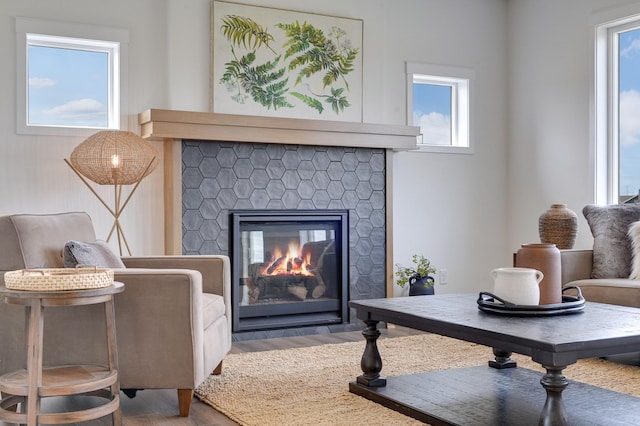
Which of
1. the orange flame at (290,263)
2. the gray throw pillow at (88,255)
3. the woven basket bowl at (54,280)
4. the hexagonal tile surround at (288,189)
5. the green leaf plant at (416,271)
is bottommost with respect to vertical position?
the green leaf plant at (416,271)

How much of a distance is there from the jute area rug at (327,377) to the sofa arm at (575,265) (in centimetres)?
63

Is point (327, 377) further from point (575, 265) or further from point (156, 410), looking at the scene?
point (575, 265)

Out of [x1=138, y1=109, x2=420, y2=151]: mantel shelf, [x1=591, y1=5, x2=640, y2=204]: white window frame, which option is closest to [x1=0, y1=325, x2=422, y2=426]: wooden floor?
[x1=138, y1=109, x2=420, y2=151]: mantel shelf

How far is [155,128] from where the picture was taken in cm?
456

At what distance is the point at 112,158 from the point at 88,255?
1.34 metres

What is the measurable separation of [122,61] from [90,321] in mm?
2425

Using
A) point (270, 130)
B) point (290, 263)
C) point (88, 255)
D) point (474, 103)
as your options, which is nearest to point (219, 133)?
point (270, 130)

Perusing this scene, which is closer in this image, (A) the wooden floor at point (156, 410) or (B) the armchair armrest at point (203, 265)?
(A) the wooden floor at point (156, 410)

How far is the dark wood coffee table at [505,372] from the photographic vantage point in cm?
230

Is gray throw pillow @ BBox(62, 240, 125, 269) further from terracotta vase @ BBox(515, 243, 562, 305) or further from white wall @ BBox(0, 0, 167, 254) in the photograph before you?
terracotta vase @ BBox(515, 243, 562, 305)

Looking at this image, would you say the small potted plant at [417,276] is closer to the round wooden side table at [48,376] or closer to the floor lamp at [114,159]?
the floor lamp at [114,159]

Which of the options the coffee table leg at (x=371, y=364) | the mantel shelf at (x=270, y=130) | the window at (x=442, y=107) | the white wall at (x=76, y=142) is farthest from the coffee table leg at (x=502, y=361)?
the window at (x=442, y=107)

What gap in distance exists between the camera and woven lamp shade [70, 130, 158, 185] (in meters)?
4.31

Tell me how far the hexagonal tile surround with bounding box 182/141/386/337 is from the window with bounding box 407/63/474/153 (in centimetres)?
74
